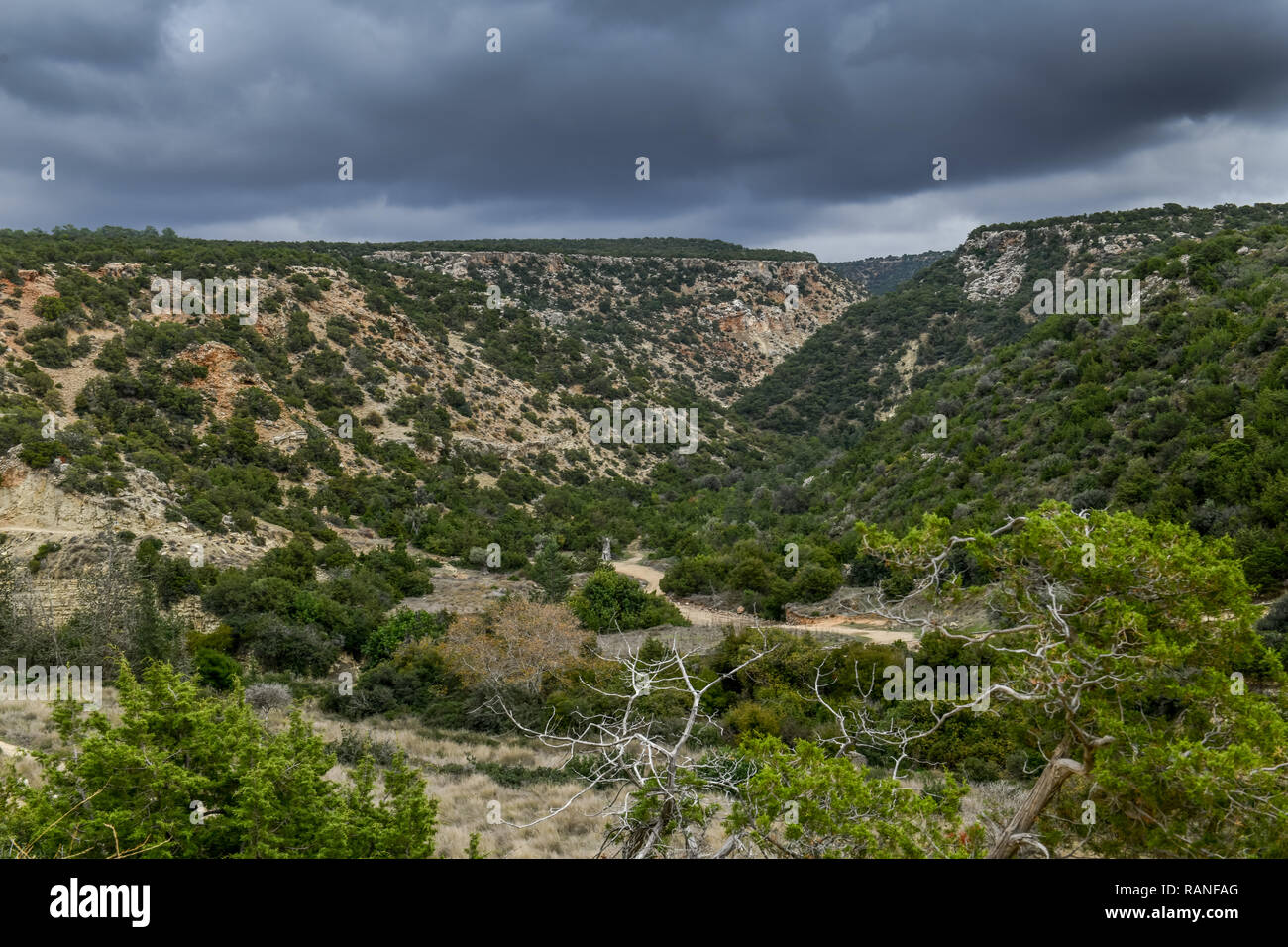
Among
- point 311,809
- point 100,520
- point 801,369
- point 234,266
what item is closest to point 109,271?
point 234,266

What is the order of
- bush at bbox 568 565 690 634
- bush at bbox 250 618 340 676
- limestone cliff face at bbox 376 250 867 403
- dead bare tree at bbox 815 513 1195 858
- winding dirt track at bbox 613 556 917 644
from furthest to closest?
limestone cliff face at bbox 376 250 867 403 < bush at bbox 568 565 690 634 < winding dirt track at bbox 613 556 917 644 < bush at bbox 250 618 340 676 < dead bare tree at bbox 815 513 1195 858

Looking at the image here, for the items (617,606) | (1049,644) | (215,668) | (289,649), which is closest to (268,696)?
(215,668)

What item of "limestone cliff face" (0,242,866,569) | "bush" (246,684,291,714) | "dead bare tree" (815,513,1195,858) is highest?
"limestone cliff face" (0,242,866,569)

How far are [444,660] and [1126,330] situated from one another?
85.4ft

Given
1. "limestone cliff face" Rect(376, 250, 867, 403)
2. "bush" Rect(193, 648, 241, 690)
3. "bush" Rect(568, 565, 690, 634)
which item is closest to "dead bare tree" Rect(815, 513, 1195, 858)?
"bush" Rect(193, 648, 241, 690)

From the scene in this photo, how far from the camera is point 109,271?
118 ft

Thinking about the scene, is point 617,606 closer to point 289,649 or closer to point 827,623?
point 827,623

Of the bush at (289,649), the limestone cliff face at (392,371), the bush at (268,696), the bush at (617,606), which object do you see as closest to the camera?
the bush at (268,696)

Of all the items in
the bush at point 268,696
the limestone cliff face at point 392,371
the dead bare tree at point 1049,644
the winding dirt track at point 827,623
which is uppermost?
the limestone cliff face at point 392,371

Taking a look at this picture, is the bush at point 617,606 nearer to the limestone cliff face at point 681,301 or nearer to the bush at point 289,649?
the bush at point 289,649

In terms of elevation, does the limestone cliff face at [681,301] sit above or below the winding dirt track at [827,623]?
above

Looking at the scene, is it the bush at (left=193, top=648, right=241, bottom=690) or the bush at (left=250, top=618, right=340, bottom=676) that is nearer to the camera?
the bush at (left=193, top=648, right=241, bottom=690)

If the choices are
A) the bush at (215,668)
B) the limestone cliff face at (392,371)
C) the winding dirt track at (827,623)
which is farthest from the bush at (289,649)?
the winding dirt track at (827,623)

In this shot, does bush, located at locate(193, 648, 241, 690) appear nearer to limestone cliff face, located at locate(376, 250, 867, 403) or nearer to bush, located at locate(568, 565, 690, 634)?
bush, located at locate(568, 565, 690, 634)
